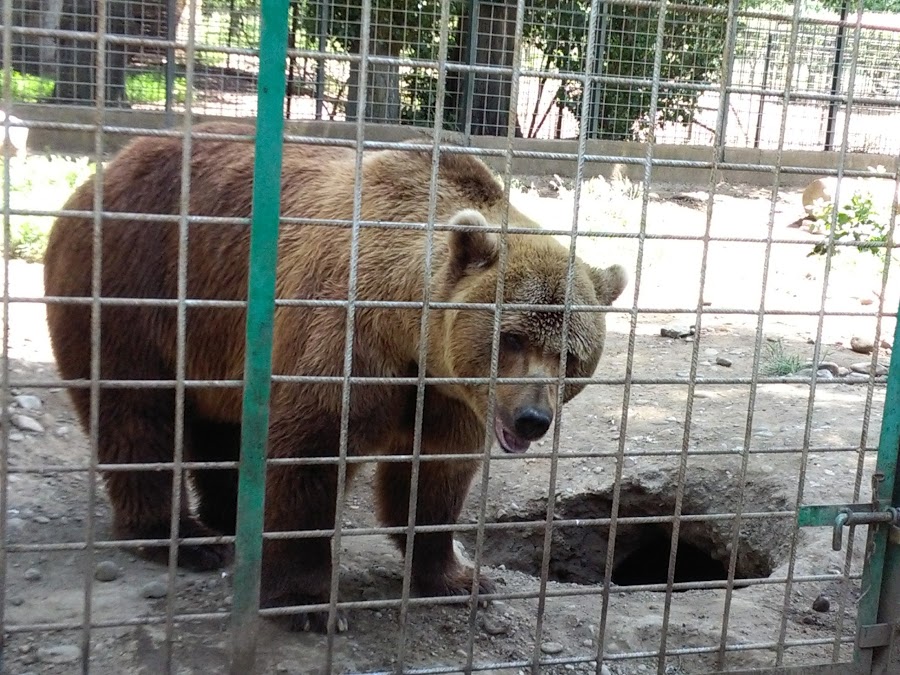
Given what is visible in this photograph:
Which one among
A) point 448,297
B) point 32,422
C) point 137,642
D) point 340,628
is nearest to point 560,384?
point 448,297

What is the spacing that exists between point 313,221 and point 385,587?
2.12 metres

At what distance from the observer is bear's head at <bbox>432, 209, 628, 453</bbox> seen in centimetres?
369

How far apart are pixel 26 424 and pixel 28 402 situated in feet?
0.91

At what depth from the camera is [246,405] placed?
308 cm

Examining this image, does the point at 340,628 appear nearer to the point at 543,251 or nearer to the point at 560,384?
the point at 560,384

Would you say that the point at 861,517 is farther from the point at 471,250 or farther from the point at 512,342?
the point at 471,250

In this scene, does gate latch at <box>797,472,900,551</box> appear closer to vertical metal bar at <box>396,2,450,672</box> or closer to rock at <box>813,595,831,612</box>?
rock at <box>813,595,831,612</box>

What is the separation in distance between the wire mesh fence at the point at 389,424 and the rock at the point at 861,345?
0.64m

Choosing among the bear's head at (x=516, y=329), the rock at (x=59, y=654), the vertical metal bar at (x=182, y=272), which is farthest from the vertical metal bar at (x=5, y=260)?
the bear's head at (x=516, y=329)

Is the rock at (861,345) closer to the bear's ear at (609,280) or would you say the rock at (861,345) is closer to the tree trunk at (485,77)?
the bear's ear at (609,280)

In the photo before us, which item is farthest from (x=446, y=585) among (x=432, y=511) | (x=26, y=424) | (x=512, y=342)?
(x=26, y=424)

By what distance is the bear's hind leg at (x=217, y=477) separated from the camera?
16.5 ft

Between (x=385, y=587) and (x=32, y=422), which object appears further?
(x=32, y=422)

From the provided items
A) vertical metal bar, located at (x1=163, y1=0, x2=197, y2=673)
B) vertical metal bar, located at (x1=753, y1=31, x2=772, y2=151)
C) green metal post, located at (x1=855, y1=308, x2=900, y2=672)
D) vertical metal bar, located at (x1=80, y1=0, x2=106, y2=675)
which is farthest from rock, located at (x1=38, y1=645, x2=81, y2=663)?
vertical metal bar, located at (x1=753, y1=31, x2=772, y2=151)
